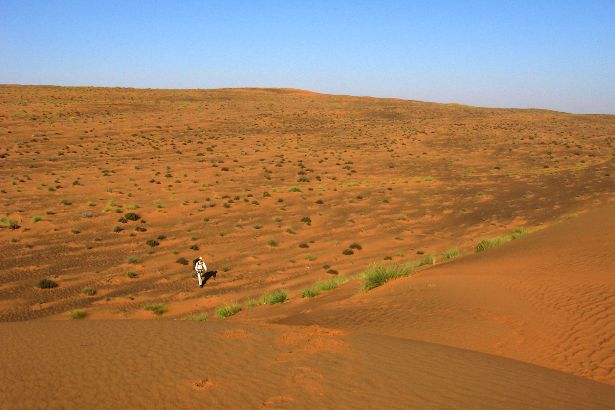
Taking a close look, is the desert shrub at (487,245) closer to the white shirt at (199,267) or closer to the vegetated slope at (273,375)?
the vegetated slope at (273,375)

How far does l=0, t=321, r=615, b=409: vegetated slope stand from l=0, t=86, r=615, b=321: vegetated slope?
694cm

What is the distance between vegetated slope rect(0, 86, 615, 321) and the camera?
720 inches

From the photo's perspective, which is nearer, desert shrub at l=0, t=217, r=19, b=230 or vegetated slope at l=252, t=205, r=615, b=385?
vegetated slope at l=252, t=205, r=615, b=385

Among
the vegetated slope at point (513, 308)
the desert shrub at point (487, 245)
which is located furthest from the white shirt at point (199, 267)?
the desert shrub at point (487, 245)

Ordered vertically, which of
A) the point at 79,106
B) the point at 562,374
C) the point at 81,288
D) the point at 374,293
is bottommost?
the point at 81,288

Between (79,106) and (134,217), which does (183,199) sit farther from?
(79,106)

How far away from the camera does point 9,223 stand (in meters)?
23.9

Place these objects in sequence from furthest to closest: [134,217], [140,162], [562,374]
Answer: [140,162] → [134,217] → [562,374]

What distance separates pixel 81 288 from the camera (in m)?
16.8

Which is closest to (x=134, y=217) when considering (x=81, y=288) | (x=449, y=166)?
(x=81, y=288)

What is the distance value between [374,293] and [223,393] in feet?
21.0

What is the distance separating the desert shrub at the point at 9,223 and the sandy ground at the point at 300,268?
0.51 ft

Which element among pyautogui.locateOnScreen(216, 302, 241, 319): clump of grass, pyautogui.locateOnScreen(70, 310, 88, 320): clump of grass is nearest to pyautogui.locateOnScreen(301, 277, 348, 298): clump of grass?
pyautogui.locateOnScreen(216, 302, 241, 319): clump of grass

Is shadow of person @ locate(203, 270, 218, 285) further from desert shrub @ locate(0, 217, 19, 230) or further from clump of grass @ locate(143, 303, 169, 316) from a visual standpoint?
desert shrub @ locate(0, 217, 19, 230)
